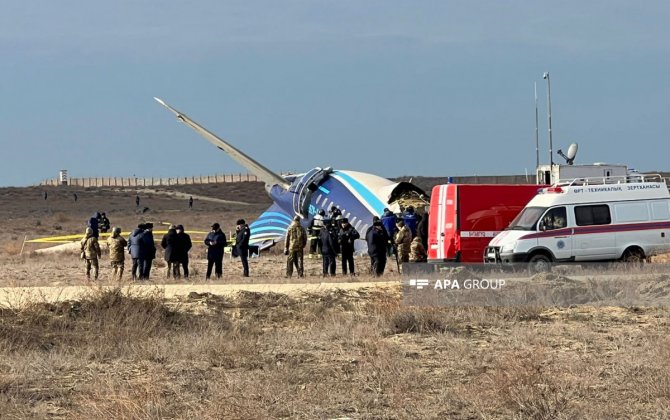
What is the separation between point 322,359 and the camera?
14445 millimetres

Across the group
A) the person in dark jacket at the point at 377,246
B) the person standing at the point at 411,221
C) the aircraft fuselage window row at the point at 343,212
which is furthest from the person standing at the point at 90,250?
the aircraft fuselage window row at the point at 343,212

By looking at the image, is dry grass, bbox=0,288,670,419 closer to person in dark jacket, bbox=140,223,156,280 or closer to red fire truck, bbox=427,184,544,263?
red fire truck, bbox=427,184,544,263

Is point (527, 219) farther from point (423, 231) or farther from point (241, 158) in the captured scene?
point (241, 158)

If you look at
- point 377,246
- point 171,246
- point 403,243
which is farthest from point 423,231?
point 171,246

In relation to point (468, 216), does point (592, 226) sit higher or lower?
lower

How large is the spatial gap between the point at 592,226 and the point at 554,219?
86 centimetres

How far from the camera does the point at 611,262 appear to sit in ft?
79.8

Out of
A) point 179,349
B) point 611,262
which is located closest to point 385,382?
point 179,349

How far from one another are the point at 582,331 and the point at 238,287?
8.11m

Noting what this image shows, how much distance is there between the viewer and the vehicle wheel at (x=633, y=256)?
24581mm

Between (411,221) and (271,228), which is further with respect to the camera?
(271,228)

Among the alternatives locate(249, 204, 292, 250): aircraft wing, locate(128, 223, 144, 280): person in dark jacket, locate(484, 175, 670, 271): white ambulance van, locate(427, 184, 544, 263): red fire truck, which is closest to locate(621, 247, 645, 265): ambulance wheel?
locate(484, 175, 670, 271): white ambulance van

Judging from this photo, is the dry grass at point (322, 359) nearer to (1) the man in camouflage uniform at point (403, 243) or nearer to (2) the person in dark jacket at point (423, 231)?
(1) the man in camouflage uniform at point (403, 243)

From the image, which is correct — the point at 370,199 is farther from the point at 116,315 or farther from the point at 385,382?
the point at 385,382
